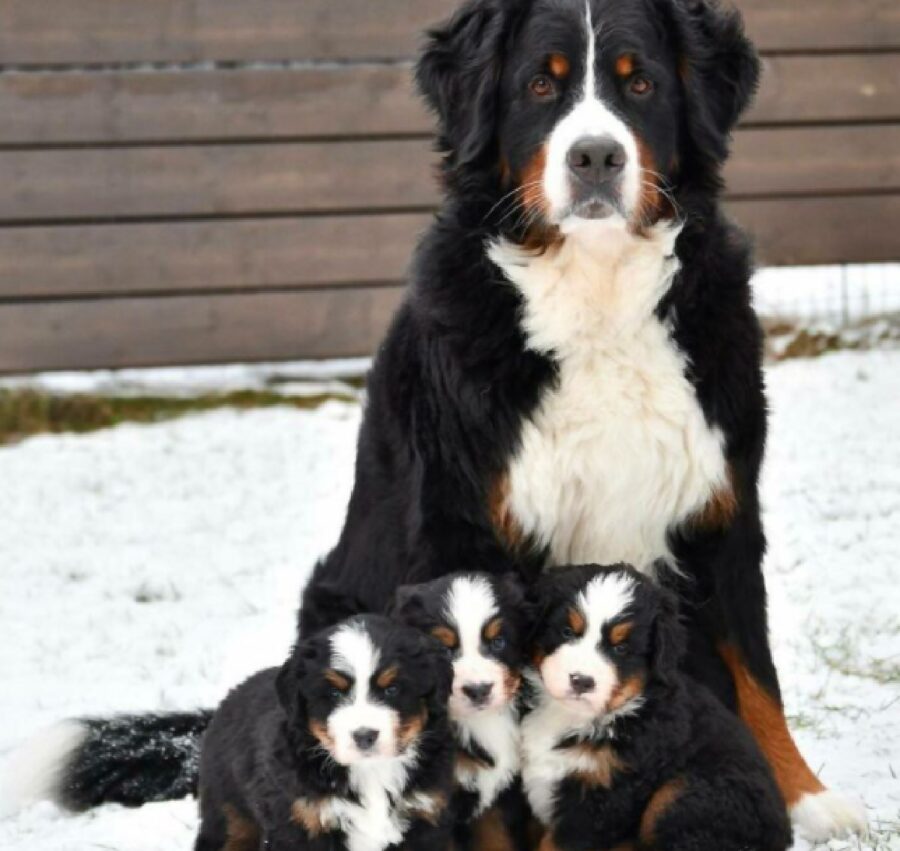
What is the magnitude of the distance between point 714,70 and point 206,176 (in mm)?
4124

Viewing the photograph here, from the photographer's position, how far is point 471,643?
3453 mm

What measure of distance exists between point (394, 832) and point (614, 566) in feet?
2.42

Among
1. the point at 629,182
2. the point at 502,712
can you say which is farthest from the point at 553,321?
the point at 502,712

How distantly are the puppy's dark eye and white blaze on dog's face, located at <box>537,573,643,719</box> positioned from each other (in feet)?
3.42

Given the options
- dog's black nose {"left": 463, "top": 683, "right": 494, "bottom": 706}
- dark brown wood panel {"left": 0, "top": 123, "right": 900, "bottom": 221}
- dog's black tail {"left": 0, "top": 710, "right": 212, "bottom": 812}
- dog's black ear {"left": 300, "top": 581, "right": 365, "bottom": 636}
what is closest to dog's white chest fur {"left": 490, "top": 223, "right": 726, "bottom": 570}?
dog's black ear {"left": 300, "top": 581, "right": 365, "bottom": 636}

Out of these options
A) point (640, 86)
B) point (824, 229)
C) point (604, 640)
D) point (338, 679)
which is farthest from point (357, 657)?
point (824, 229)

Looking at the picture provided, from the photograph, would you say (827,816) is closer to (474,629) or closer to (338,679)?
(474,629)

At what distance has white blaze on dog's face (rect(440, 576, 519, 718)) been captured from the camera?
11.1 feet

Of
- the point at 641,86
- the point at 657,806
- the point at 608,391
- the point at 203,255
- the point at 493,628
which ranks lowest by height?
the point at 203,255

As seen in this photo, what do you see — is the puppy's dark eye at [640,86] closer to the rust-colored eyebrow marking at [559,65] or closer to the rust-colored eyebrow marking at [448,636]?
the rust-colored eyebrow marking at [559,65]

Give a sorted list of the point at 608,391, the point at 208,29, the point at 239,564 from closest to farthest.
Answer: the point at 608,391 < the point at 239,564 < the point at 208,29

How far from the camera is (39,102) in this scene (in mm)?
7648

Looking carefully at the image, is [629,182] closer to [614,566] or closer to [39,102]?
[614,566]

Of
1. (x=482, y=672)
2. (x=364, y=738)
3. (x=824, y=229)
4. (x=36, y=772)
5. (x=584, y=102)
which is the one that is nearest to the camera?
(x=364, y=738)
